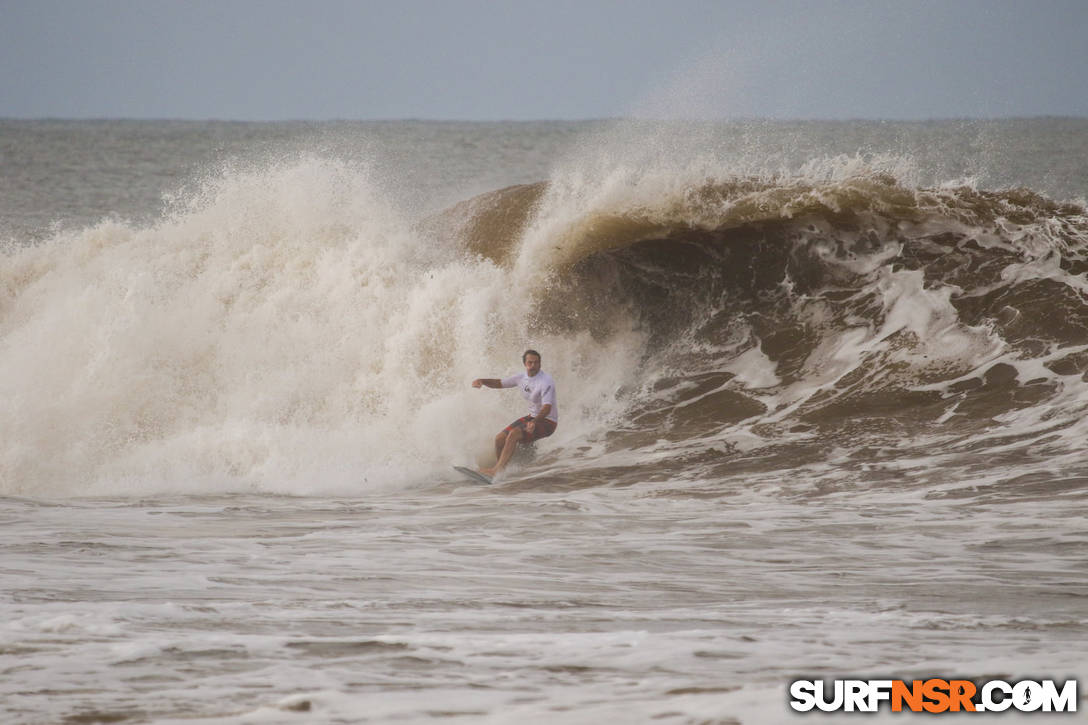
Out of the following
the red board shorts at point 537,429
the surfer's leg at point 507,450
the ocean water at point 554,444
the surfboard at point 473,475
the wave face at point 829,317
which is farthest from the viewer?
the red board shorts at point 537,429

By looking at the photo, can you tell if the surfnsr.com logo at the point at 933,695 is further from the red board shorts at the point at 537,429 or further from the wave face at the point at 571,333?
the red board shorts at the point at 537,429

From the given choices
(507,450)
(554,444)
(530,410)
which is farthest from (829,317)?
(507,450)

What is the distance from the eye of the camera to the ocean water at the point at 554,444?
159 inches

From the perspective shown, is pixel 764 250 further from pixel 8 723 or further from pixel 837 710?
pixel 8 723

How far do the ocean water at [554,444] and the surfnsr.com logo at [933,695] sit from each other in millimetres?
90

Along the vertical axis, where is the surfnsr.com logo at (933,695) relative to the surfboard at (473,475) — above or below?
below

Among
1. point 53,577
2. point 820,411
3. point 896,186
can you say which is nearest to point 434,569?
point 53,577

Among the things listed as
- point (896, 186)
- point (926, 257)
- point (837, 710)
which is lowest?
point (837, 710)

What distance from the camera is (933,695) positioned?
3553mm

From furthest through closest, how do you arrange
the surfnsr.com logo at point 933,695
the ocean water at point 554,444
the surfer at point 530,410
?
the surfer at point 530,410 → the ocean water at point 554,444 → the surfnsr.com logo at point 933,695

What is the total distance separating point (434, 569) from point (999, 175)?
40601 mm

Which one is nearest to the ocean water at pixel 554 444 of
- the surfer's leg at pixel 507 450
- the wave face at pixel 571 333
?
the wave face at pixel 571 333

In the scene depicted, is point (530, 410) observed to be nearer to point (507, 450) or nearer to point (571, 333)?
Result: point (507, 450)

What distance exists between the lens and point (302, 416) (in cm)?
1101
